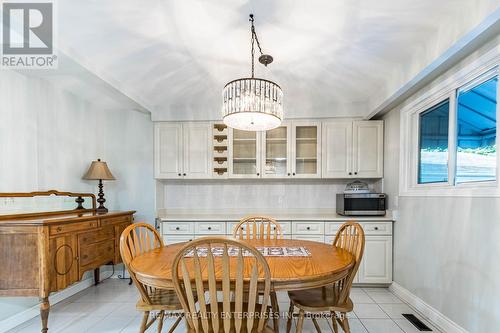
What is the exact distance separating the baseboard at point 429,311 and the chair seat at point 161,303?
2087mm

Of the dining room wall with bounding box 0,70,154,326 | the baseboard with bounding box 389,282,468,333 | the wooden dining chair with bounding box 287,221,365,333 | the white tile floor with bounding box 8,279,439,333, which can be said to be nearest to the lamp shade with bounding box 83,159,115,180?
the dining room wall with bounding box 0,70,154,326

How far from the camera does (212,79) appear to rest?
2.77 meters

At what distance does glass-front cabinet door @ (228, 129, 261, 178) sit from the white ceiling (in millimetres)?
750

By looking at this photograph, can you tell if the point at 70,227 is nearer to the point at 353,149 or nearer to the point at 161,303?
the point at 161,303

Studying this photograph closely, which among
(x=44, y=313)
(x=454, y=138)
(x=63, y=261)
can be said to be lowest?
(x=44, y=313)

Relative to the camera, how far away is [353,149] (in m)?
3.41

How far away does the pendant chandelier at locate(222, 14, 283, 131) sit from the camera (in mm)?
1783

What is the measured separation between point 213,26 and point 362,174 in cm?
253

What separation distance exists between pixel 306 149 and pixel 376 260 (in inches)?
61.9

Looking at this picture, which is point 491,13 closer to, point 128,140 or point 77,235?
point 77,235

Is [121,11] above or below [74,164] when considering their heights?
Answer: above

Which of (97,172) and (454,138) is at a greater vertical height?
(454,138)

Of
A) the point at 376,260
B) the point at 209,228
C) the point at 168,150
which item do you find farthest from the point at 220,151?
the point at 376,260

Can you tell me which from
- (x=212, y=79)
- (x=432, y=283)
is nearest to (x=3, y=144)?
(x=212, y=79)
